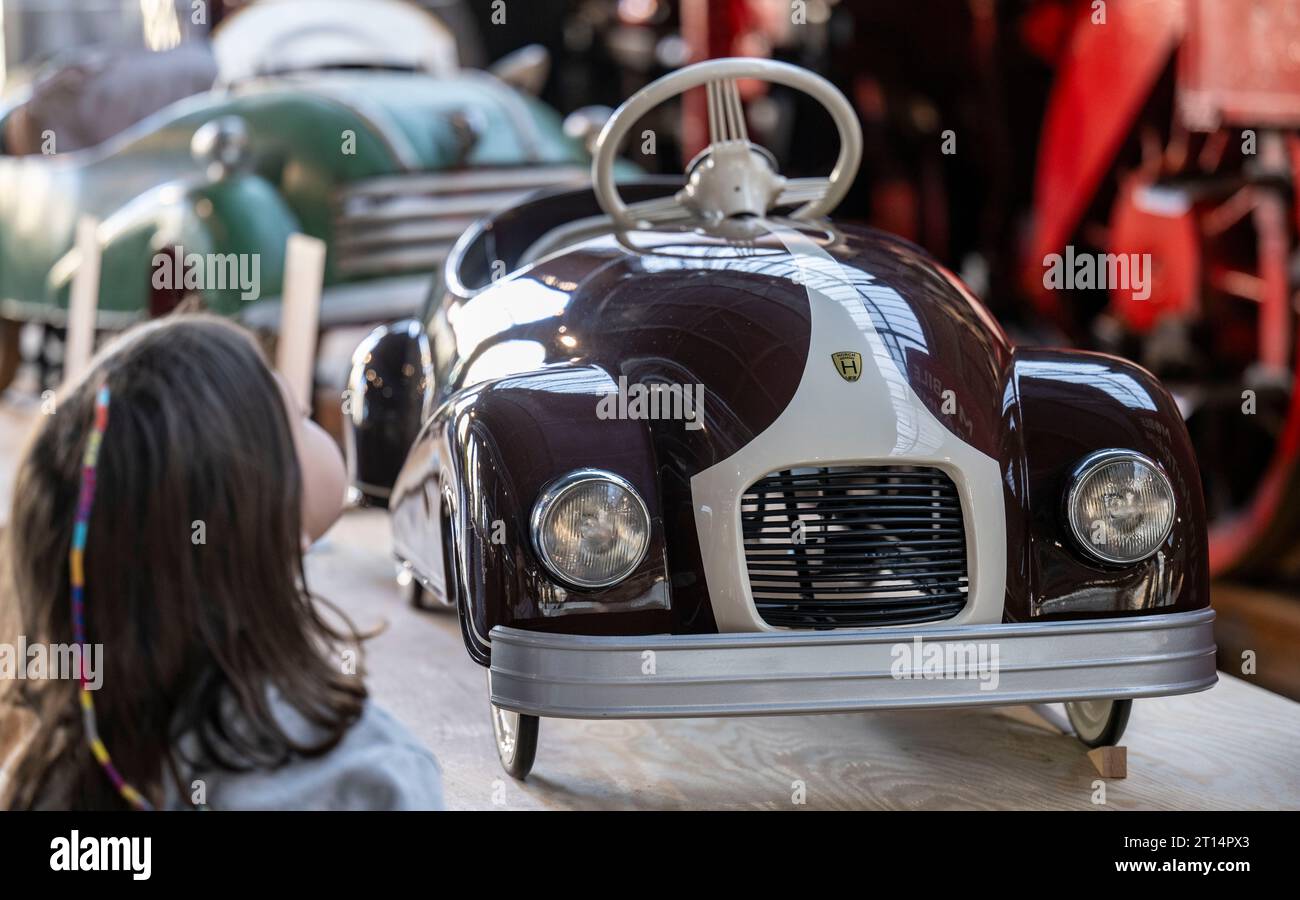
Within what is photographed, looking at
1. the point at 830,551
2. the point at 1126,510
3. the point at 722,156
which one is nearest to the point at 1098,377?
the point at 1126,510

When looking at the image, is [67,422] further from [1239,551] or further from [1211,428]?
[1211,428]

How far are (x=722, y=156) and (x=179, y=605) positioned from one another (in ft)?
5.01

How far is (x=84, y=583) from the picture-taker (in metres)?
1.32

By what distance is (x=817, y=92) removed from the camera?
2.63m

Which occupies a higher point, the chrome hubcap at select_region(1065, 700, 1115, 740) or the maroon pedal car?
the maroon pedal car

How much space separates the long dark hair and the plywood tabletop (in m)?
0.76

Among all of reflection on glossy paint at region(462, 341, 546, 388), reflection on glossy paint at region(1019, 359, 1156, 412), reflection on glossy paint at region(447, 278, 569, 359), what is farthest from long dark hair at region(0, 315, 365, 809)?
reflection on glossy paint at region(1019, 359, 1156, 412)

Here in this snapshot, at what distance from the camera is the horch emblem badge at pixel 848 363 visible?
2.04 m

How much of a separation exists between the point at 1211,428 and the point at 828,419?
117 inches

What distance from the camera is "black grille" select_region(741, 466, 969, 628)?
1.99m

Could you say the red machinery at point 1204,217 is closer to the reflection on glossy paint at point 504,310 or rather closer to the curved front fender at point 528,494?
the reflection on glossy paint at point 504,310

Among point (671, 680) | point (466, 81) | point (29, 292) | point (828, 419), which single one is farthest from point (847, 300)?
point (29, 292)

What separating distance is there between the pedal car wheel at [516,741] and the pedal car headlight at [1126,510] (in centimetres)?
81

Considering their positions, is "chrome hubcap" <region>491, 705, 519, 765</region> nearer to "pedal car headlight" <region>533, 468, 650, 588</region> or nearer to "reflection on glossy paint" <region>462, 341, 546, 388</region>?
"pedal car headlight" <region>533, 468, 650, 588</region>
